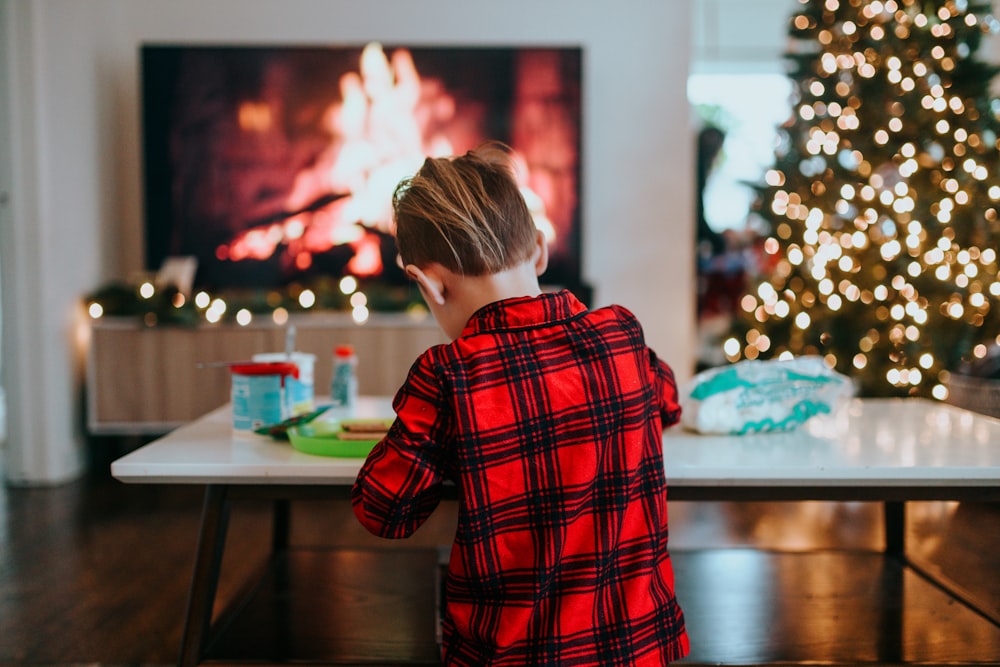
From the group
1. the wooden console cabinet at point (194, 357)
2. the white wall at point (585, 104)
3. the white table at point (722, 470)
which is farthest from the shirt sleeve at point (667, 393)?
the white wall at point (585, 104)

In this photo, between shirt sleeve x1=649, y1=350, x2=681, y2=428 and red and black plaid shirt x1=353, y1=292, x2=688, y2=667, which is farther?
shirt sleeve x1=649, y1=350, x2=681, y2=428

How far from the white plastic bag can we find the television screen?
2519 millimetres

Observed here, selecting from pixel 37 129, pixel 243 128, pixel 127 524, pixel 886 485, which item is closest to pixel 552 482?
pixel 886 485

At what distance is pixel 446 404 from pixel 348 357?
98 centimetres

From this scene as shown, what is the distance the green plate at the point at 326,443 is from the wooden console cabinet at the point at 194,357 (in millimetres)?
2229

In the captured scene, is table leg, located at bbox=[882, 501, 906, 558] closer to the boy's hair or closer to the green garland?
the boy's hair

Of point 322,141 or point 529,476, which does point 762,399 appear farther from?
point 322,141

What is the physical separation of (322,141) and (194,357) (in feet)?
3.96

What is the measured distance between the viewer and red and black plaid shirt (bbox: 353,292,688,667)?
0.99 m

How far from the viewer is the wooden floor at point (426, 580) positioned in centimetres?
167

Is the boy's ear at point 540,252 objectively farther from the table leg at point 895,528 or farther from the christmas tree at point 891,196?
the christmas tree at point 891,196

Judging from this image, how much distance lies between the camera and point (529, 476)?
1000 millimetres

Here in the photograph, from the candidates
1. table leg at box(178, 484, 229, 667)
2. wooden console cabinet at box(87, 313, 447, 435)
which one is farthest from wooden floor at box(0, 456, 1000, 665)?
wooden console cabinet at box(87, 313, 447, 435)

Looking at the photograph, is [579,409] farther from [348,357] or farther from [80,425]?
[80,425]
